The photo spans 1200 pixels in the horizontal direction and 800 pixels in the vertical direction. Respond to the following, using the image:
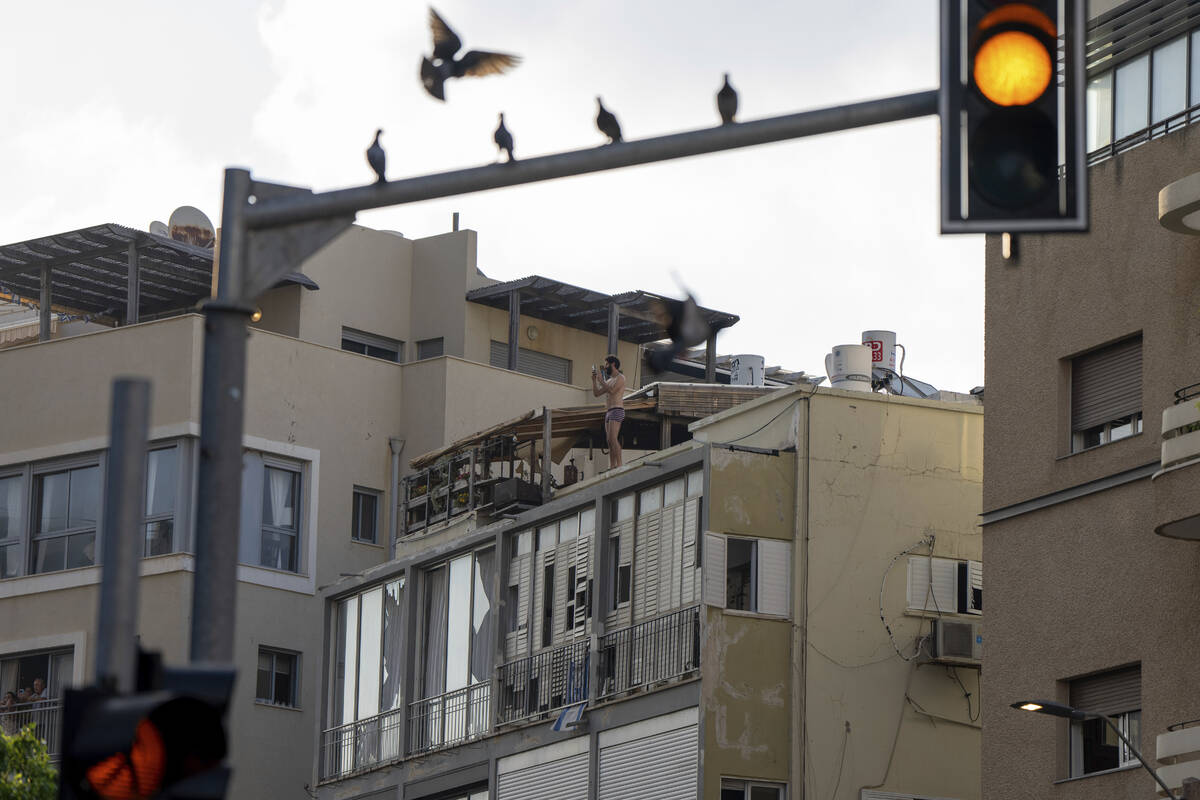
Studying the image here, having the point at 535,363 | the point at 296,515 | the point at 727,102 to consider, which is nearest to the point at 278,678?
the point at 296,515

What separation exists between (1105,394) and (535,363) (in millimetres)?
24651

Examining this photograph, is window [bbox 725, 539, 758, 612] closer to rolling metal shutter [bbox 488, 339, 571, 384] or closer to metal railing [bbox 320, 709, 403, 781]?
metal railing [bbox 320, 709, 403, 781]

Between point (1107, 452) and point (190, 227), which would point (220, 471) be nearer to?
point (1107, 452)

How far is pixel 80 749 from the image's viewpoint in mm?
5934

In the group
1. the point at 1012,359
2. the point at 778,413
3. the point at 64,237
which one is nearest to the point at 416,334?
the point at 64,237

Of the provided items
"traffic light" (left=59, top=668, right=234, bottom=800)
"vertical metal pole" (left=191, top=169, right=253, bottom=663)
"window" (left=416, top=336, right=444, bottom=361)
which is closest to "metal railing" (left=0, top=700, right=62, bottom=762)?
"window" (left=416, top=336, right=444, bottom=361)

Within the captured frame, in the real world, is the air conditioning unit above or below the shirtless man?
below

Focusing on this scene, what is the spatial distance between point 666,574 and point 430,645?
6031 millimetres

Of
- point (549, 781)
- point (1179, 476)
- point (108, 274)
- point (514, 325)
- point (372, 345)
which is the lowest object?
point (549, 781)

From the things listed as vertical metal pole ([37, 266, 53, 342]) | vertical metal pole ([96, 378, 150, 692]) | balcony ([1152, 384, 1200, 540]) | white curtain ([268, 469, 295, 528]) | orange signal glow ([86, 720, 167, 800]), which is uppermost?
vertical metal pole ([37, 266, 53, 342])

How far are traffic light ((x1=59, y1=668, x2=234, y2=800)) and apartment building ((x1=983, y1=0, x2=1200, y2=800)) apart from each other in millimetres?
15832

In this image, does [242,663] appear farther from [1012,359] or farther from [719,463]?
[1012,359]

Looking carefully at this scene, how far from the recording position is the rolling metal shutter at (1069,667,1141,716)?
22156 millimetres

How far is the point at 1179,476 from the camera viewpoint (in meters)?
20.9
